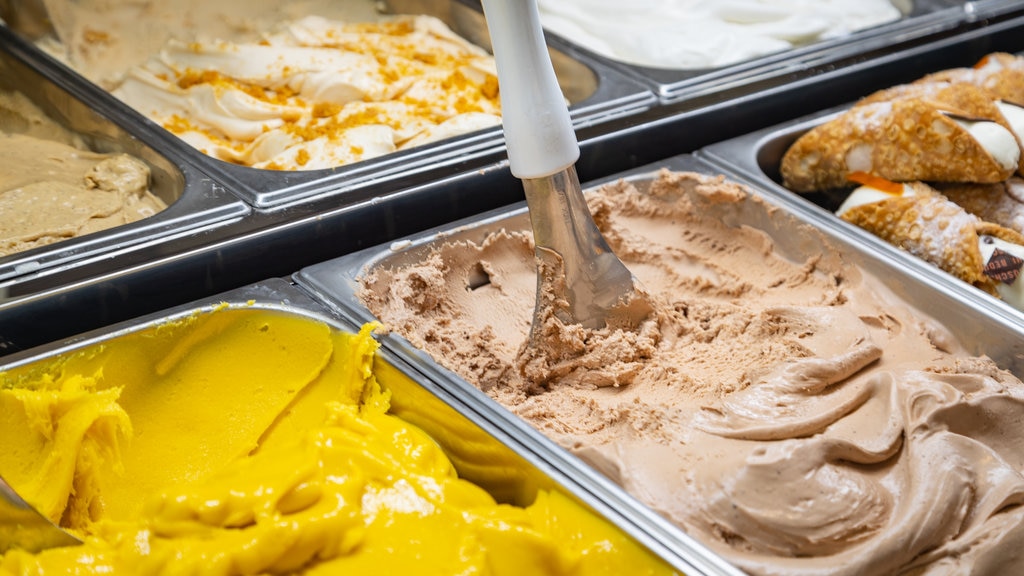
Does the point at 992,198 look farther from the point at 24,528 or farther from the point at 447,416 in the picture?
the point at 24,528

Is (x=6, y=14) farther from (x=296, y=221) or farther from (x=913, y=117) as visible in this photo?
(x=913, y=117)

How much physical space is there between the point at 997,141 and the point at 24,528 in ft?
5.58

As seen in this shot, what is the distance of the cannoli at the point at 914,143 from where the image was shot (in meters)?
1.72

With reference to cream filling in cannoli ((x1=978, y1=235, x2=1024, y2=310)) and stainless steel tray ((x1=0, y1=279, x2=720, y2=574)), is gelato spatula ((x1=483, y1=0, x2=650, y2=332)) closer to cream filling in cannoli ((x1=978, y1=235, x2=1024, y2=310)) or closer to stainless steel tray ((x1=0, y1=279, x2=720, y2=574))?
stainless steel tray ((x1=0, y1=279, x2=720, y2=574))

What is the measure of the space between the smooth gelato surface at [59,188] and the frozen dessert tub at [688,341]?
0.47 meters

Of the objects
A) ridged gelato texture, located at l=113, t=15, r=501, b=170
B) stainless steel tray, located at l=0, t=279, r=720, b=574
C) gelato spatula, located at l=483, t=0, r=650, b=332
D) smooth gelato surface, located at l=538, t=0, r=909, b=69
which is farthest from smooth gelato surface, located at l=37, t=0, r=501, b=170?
gelato spatula, located at l=483, t=0, r=650, b=332

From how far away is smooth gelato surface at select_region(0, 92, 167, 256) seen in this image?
65.3 inches

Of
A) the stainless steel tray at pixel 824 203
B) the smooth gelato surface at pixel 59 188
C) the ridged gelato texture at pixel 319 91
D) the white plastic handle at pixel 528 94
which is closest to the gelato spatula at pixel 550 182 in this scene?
the white plastic handle at pixel 528 94

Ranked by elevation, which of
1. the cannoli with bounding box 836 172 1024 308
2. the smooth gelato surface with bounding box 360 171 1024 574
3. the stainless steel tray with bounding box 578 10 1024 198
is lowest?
the smooth gelato surface with bounding box 360 171 1024 574

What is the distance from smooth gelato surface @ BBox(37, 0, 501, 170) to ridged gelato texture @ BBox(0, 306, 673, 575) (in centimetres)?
63

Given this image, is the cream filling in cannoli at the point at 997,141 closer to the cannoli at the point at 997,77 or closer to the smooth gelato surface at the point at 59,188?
the cannoli at the point at 997,77

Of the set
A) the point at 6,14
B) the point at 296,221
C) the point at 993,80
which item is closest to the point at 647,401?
the point at 296,221

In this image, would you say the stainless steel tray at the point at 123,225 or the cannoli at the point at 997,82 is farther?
the cannoli at the point at 997,82

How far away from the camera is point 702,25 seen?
2520 millimetres
